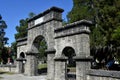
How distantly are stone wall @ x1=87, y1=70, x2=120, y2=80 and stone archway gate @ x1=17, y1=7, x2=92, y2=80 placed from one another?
0.57 meters

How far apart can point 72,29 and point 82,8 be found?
13.8 metres

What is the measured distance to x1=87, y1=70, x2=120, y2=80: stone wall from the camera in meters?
12.0

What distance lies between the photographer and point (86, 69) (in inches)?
563

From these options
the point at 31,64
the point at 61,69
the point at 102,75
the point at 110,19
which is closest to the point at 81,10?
the point at 110,19

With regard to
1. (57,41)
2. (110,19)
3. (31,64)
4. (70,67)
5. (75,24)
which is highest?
(110,19)

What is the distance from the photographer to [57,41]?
17469mm

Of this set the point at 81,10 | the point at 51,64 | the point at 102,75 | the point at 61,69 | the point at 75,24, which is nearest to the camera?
the point at 102,75

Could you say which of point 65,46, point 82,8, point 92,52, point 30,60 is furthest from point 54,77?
point 82,8

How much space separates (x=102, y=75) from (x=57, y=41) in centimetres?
584

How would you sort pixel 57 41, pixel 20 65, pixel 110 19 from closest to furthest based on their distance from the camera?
pixel 57 41 < pixel 110 19 < pixel 20 65

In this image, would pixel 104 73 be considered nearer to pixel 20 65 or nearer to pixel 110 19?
pixel 110 19

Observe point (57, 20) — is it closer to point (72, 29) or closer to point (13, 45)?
point (72, 29)

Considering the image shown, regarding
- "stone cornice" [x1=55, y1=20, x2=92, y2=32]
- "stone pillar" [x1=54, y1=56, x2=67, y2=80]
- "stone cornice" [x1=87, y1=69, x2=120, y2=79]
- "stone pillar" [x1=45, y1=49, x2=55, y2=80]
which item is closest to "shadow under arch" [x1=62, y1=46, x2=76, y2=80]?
"stone pillar" [x1=54, y1=56, x2=67, y2=80]

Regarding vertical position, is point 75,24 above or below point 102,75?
above
